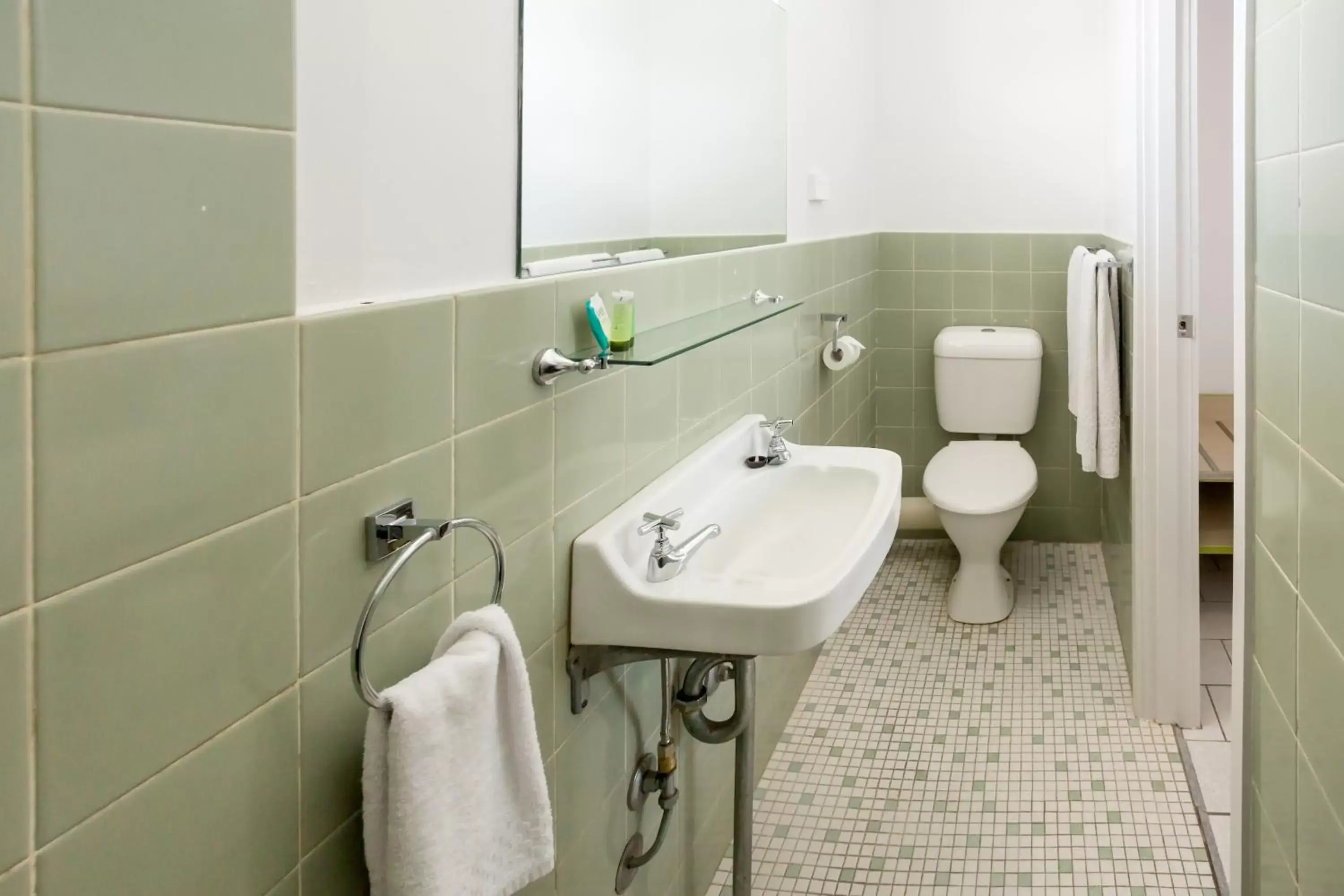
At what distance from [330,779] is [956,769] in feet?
6.61

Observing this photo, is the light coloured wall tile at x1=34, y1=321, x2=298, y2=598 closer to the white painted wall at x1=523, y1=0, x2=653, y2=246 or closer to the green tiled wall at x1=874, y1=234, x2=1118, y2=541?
the white painted wall at x1=523, y1=0, x2=653, y2=246

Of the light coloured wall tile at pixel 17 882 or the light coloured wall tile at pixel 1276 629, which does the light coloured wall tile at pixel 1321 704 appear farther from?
the light coloured wall tile at pixel 17 882

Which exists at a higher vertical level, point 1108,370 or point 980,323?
point 980,323

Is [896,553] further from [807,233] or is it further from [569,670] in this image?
[569,670]

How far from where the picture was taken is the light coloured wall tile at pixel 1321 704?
1254mm

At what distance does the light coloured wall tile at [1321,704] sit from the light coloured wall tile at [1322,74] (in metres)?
0.50

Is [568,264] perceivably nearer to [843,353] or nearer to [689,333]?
[689,333]

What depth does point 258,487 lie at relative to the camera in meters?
0.97

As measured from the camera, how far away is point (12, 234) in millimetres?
717

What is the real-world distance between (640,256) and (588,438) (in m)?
0.42

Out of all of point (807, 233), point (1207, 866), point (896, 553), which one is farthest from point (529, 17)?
point (896, 553)

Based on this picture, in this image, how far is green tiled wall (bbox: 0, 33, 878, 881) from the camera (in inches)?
29.3

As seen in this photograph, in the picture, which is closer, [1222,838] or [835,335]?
[1222,838]

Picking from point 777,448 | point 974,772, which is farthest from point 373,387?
point 974,772
